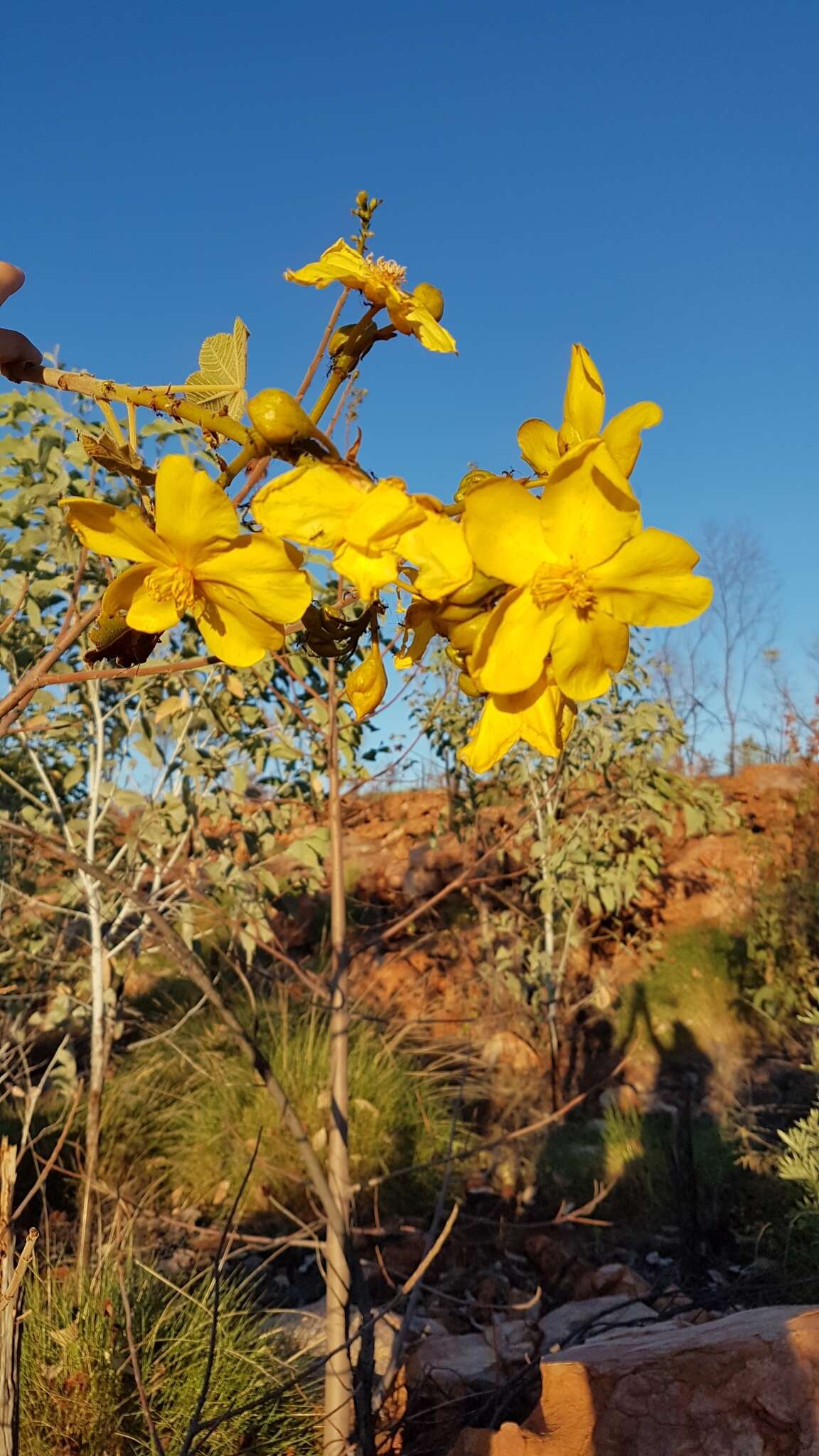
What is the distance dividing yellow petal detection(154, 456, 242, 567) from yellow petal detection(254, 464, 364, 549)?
2 centimetres

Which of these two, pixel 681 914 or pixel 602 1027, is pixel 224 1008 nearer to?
pixel 602 1027

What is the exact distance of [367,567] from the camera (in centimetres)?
43

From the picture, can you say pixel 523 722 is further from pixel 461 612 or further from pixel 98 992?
pixel 98 992

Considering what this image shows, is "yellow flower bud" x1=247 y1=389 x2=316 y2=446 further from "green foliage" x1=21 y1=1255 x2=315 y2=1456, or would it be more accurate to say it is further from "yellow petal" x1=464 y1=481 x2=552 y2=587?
"green foliage" x1=21 y1=1255 x2=315 y2=1456

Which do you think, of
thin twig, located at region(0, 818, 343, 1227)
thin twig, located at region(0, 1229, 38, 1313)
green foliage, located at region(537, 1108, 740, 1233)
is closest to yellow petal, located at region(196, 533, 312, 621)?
thin twig, located at region(0, 818, 343, 1227)

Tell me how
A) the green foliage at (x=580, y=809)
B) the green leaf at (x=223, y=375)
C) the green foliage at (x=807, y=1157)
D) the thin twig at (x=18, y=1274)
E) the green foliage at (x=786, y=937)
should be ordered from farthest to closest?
the green foliage at (x=786, y=937) → the green foliage at (x=580, y=809) → the green foliage at (x=807, y=1157) → the thin twig at (x=18, y=1274) → the green leaf at (x=223, y=375)

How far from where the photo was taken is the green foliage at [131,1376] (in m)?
2.08

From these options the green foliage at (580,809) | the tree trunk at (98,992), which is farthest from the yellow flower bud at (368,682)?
the green foliage at (580,809)

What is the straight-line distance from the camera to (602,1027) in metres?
5.76

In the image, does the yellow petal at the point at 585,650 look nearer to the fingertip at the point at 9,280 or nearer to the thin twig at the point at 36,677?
the thin twig at the point at 36,677

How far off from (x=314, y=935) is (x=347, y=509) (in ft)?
21.4

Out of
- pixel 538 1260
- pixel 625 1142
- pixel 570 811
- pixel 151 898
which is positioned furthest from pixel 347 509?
pixel 570 811

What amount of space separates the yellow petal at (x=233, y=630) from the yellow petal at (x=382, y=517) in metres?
0.08

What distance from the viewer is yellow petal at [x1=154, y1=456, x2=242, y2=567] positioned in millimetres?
437
